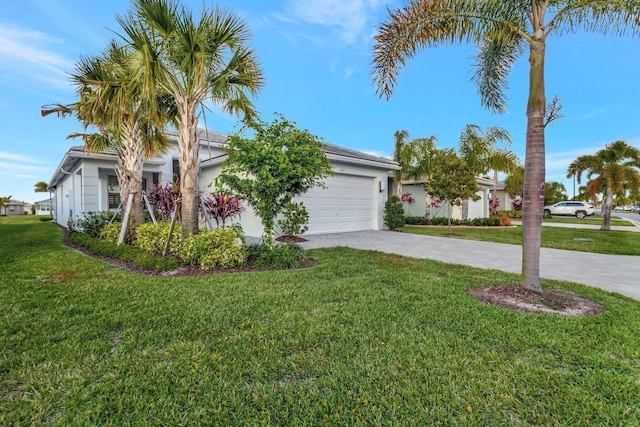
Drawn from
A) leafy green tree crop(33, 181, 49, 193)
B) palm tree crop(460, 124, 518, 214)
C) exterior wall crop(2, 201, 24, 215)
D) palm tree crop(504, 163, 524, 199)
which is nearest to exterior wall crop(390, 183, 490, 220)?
palm tree crop(460, 124, 518, 214)

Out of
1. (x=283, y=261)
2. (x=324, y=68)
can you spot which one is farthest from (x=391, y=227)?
(x=283, y=261)

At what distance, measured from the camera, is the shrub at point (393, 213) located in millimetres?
14281

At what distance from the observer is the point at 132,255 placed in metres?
6.79

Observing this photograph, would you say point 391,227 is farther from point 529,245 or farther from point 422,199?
point 529,245

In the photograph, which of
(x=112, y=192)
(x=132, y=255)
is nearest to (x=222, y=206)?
(x=132, y=255)

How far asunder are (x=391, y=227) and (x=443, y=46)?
1007 cm

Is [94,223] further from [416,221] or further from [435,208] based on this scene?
[435,208]

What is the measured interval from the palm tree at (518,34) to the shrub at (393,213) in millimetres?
8920

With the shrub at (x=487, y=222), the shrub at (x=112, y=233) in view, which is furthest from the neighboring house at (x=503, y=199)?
the shrub at (x=112, y=233)

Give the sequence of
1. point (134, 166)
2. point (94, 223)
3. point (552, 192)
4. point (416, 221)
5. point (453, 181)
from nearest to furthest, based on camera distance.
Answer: point (134, 166), point (94, 223), point (453, 181), point (416, 221), point (552, 192)

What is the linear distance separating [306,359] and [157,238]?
6.32m

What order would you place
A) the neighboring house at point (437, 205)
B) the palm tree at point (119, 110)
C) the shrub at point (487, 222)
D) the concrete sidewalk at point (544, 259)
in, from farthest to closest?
1. the neighboring house at point (437, 205)
2. the shrub at point (487, 222)
3. the palm tree at point (119, 110)
4. the concrete sidewalk at point (544, 259)

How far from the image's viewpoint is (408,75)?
5316mm

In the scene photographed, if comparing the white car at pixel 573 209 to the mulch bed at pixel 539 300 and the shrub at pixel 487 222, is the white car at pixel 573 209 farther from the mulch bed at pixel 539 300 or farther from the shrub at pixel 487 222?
the mulch bed at pixel 539 300
